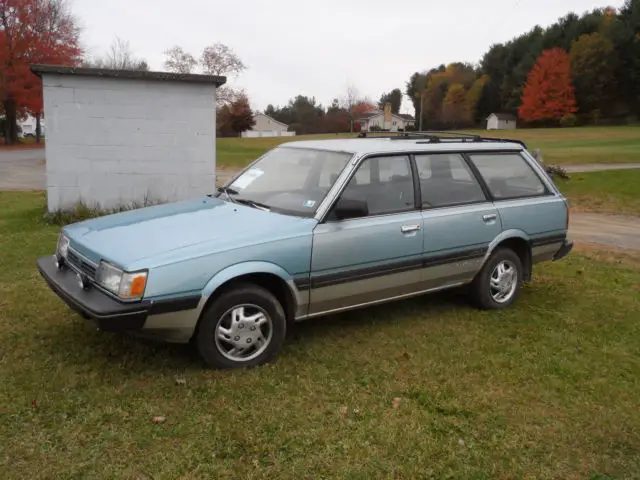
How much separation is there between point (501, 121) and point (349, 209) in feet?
270

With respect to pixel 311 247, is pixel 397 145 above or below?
above

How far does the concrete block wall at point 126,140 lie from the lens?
9719 mm

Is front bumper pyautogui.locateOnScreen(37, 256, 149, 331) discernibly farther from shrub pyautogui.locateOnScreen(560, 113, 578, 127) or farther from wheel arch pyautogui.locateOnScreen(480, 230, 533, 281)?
shrub pyautogui.locateOnScreen(560, 113, 578, 127)

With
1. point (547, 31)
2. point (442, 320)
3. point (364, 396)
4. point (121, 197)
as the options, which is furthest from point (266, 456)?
point (547, 31)

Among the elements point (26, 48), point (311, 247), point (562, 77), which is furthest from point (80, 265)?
point (562, 77)

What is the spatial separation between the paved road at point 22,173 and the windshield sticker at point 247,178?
14.2m

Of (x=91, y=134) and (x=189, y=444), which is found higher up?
(x=91, y=134)

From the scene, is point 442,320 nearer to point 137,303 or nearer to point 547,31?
point 137,303

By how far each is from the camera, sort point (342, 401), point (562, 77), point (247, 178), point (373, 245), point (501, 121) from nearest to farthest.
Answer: point (342, 401) → point (373, 245) → point (247, 178) → point (562, 77) → point (501, 121)

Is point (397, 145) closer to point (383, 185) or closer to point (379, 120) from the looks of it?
point (383, 185)

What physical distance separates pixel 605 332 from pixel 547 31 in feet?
275

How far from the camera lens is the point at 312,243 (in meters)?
4.36

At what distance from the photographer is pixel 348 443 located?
11.1 feet

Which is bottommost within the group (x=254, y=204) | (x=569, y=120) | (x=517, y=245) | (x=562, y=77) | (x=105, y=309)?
(x=105, y=309)
